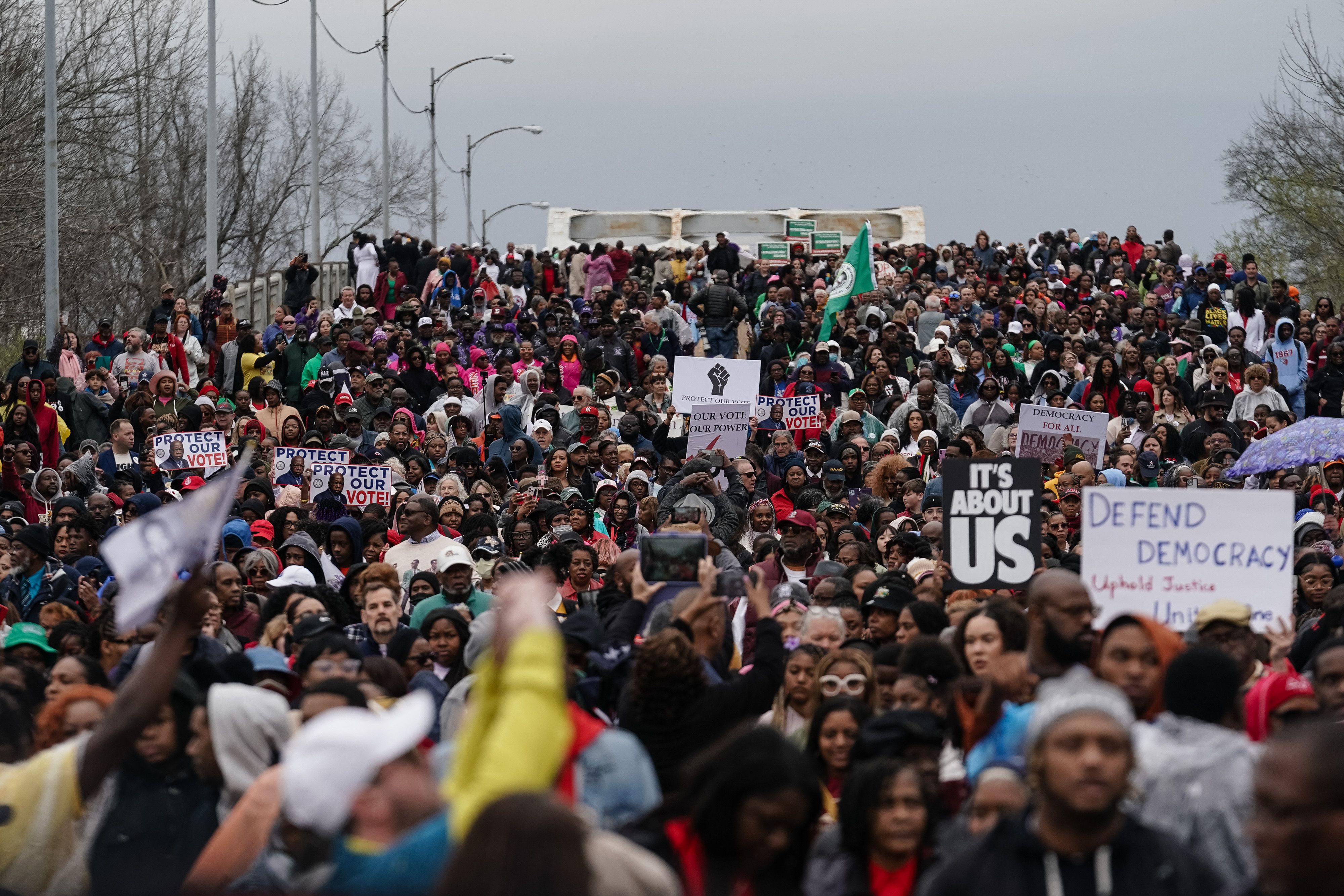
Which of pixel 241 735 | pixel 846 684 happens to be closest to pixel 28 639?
pixel 241 735

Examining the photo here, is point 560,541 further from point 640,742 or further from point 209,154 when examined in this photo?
point 209,154

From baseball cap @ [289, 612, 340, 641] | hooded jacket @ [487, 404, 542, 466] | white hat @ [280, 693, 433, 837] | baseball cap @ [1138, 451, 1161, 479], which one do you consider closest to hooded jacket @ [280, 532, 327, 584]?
baseball cap @ [289, 612, 340, 641]

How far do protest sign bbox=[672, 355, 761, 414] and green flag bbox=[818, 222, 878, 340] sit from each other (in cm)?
821

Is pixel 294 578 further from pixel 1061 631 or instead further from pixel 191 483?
pixel 1061 631

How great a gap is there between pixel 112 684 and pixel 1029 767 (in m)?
4.16

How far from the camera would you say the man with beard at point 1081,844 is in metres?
4.62

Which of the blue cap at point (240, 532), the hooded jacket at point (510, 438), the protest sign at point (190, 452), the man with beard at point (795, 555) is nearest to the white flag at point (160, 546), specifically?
the man with beard at point (795, 555)

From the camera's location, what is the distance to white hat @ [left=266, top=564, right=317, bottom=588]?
37.6ft

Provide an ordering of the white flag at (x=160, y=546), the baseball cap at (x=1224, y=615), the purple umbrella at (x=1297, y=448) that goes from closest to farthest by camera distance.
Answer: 1. the white flag at (x=160, y=546)
2. the baseball cap at (x=1224, y=615)
3. the purple umbrella at (x=1297, y=448)

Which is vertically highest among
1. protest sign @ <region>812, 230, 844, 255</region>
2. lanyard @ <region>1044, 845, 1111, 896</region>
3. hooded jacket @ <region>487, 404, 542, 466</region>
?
protest sign @ <region>812, 230, 844, 255</region>

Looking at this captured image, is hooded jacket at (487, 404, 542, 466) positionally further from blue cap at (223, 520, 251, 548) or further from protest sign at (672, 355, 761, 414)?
blue cap at (223, 520, 251, 548)

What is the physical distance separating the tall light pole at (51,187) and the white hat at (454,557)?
56.3 feet

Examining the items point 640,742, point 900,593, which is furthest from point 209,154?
point 640,742

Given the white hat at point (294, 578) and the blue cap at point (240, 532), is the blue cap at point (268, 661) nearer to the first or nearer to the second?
the white hat at point (294, 578)
